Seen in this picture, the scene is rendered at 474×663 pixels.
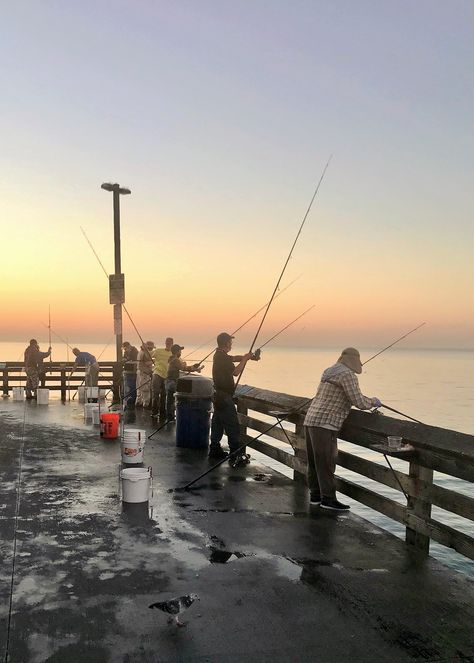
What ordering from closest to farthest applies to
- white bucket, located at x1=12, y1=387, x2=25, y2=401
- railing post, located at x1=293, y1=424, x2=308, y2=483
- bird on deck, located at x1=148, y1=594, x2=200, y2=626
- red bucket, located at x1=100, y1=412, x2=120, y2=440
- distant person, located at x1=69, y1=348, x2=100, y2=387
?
bird on deck, located at x1=148, y1=594, x2=200, y2=626, railing post, located at x1=293, y1=424, x2=308, y2=483, red bucket, located at x1=100, y1=412, x2=120, y2=440, distant person, located at x1=69, y1=348, x2=100, y2=387, white bucket, located at x1=12, y1=387, x2=25, y2=401

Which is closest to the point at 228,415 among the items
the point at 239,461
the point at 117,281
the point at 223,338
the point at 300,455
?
the point at 239,461

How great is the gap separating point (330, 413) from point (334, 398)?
178mm

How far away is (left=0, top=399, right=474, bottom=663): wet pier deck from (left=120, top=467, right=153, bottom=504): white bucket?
0.17 metres

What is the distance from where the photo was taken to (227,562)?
4.95 metres

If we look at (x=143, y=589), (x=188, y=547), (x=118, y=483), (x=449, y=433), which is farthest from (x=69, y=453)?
(x=449, y=433)

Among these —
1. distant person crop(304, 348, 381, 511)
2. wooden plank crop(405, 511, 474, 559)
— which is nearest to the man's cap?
A: distant person crop(304, 348, 381, 511)

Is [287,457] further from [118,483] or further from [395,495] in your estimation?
[395,495]

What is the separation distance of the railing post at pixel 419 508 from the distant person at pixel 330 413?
1057 millimetres

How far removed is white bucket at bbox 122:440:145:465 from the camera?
8.66m

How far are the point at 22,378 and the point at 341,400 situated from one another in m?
16.8

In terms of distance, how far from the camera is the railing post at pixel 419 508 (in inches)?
213

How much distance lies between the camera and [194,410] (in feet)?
33.8

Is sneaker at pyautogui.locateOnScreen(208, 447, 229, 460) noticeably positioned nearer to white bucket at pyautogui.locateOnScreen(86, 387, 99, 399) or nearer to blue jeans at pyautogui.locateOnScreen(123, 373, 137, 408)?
white bucket at pyautogui.locateOnScreen(86, 387, 99, 399)

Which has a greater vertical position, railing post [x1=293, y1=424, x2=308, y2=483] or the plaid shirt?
the plaid shirt
